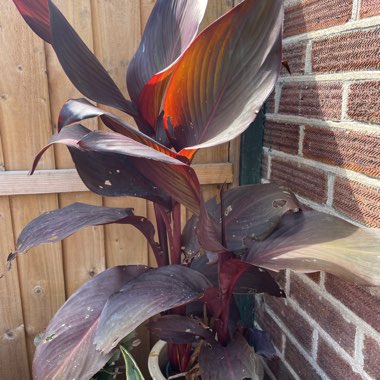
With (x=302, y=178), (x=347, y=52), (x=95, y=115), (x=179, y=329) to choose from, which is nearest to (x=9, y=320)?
(x=179, y=329)

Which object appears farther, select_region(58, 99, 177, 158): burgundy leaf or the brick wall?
the brick wall

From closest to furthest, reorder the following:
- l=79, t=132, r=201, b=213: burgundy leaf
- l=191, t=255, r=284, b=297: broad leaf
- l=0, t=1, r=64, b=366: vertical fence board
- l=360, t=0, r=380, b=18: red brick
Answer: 1. l=79, t=132, r=201, b=213: burgundy leaf
2. l=360, t=0, r=380, b=18: red brick
3. l=191, t=255, r=284, b=297: broad leaf
4. l=0, t=1, r=64, b=366: vertical fence board

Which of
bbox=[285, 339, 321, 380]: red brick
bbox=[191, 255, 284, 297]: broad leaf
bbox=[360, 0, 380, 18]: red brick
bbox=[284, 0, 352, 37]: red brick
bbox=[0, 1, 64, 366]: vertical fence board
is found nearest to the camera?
bbox=[360, 0, 380, 18]: red brick

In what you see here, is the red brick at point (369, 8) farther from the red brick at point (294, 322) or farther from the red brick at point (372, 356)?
the red brick at point (294, 322)

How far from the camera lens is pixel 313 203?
38.9 inches

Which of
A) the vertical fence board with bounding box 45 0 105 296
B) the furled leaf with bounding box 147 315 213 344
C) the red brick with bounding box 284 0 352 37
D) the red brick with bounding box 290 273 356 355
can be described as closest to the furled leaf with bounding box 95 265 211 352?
the furled leaf with bounding box 147 315 213 344

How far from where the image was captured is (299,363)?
1088 mm

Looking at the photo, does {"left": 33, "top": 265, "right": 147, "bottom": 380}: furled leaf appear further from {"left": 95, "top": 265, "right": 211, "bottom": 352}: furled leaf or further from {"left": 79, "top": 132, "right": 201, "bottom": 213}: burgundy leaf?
{"left": 79, "top": 132, "right": 201, "bottom": 213}: burgundy leaf

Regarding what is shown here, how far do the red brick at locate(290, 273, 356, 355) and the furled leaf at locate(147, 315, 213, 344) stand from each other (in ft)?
1.01

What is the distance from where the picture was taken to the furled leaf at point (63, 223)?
0.84 m

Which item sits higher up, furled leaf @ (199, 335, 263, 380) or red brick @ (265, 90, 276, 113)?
red brick @ (265, 90, 276, 113)

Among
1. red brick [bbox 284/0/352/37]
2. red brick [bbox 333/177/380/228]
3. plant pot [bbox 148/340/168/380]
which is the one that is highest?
red brick [bbox 284/0/352/37]

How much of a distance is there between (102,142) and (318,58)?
2.08 feet

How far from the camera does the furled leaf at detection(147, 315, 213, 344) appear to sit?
0.87 metres
